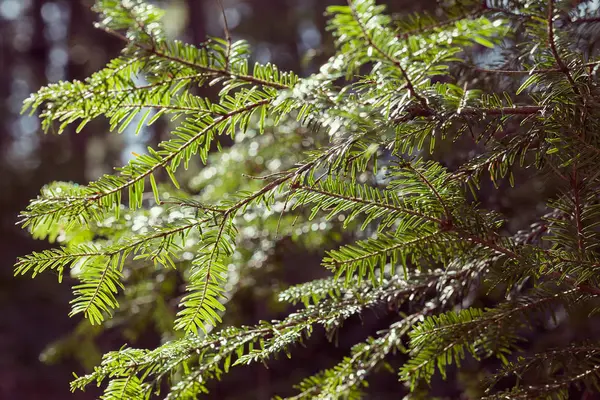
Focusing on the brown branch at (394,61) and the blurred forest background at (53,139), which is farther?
the blurred forest background at (53,139)

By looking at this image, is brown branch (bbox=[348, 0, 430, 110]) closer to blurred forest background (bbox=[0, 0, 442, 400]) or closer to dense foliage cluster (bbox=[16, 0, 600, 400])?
dense foliage cluster (bbox=[16, 0, 600, 400])

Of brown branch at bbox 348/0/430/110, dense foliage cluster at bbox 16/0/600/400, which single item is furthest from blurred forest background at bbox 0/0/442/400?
brown branch at bbox 348/0/430/110

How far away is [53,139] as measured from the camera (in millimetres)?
5895

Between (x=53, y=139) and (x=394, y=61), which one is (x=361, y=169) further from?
(x=53, y=139)

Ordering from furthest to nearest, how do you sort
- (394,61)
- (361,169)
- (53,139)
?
(53,139), (361,169), (394,61)

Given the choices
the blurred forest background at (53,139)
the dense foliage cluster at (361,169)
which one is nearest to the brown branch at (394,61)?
the dense foliage cluster at (361,169)

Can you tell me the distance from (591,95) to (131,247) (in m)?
0.67

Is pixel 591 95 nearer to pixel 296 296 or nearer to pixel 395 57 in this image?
pixel 395 57

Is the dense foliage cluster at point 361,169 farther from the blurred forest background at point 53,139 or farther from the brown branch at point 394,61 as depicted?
the blurred forest background at point 53,139

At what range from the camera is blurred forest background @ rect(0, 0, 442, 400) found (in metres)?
4.83

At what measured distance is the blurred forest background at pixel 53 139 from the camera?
483cm

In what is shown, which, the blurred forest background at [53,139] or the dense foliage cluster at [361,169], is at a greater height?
the blurred forest background at [53,139]

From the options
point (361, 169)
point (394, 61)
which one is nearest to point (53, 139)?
point (361, 169)

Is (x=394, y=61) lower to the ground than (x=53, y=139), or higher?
lower
